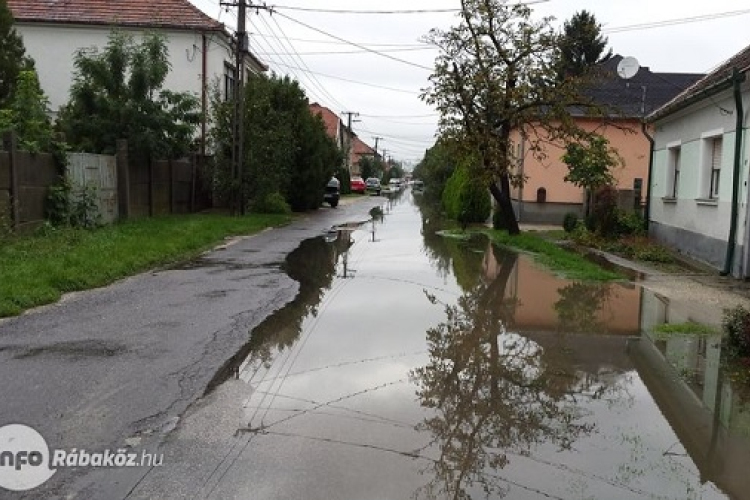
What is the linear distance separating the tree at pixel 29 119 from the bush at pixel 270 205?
35.1 ft

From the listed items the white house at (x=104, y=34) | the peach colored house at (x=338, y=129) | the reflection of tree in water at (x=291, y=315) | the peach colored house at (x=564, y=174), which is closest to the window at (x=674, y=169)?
the peach colored house at (x=564, y=174)

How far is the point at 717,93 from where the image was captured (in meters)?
14.7

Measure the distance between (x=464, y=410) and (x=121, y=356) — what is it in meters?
3.31

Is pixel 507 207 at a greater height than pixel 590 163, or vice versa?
pixel 590 163

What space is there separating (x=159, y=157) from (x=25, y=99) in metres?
4.43

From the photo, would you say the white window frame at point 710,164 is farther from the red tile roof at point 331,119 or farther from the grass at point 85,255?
the red tile roof at point 331,119

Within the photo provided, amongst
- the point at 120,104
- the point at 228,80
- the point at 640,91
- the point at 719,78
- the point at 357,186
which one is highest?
the point at 640,91

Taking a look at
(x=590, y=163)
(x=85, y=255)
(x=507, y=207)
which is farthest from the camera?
(x=590, y=163)

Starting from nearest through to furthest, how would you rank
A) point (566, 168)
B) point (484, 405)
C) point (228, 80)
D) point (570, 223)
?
point (484, 405)
point (570, 223)
point (566, 168)
point (228, 80)

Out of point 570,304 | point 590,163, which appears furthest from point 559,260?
point 590,163

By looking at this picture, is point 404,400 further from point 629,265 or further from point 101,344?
point 629,265

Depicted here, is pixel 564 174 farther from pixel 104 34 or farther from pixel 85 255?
pixel 85 255

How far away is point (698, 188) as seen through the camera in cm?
1606

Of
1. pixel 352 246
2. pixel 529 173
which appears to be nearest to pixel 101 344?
pixel 352 246
